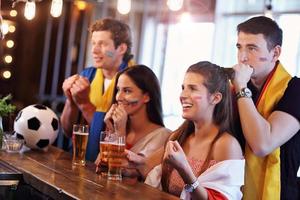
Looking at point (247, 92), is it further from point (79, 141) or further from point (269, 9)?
point (269, 9)

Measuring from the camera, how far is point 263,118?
222cm

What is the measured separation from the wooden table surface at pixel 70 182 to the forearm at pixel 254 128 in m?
0.43

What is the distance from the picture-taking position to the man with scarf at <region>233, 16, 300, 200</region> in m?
2.19

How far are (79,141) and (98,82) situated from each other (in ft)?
2.82

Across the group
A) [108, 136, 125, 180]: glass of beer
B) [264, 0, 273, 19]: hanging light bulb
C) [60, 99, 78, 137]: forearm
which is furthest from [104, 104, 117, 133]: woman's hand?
[264, 0, 273, 19]: hanging light bulb

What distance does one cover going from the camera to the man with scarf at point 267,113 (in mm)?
2191

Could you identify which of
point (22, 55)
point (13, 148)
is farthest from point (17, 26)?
point (13, 148)

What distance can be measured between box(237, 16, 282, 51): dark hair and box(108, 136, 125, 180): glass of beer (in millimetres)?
743

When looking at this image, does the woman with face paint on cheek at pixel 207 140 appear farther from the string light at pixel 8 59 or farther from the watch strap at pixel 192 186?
the string light at pixel 8 59

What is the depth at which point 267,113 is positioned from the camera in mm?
2281

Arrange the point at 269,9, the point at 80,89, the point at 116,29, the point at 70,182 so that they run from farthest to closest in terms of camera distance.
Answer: the point at 269,9 < the point at 116,29 < the point at 80,89 < the point at 70,182

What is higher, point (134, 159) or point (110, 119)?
point (110, 119)

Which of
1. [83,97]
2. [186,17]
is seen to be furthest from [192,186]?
[186,17]

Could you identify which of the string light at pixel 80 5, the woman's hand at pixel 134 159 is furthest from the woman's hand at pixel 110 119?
the string light at pixel 80 5
